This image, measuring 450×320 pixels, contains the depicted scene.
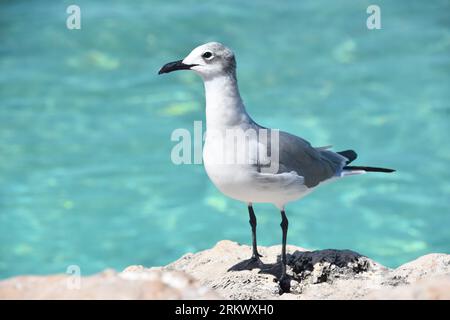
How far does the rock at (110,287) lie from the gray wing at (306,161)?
3.19 feet

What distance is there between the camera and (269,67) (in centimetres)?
780

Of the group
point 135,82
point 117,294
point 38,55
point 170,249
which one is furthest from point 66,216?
point 117,294

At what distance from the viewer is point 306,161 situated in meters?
3.42

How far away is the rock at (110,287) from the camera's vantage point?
2297 mm

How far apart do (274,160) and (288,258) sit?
1.75 ft

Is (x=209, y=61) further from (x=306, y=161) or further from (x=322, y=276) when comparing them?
(x=322, y=276)

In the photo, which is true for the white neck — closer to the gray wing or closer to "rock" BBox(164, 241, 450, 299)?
the gray wing

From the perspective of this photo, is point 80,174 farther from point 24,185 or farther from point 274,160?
point 274,160

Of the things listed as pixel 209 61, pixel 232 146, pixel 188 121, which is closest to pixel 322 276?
pixel 232 146

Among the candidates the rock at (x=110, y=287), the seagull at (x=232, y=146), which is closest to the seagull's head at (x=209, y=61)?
the seagull at (x=232, y=146)

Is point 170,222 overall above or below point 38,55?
below

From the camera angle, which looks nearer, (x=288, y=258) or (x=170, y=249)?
(x=288, y=258)

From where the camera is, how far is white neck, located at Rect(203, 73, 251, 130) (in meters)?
3.18

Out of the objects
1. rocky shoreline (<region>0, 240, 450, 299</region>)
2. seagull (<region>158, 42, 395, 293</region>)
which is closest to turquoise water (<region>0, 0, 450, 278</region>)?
rocky shoreline (<region>0, 240, 450, 299</region>)
